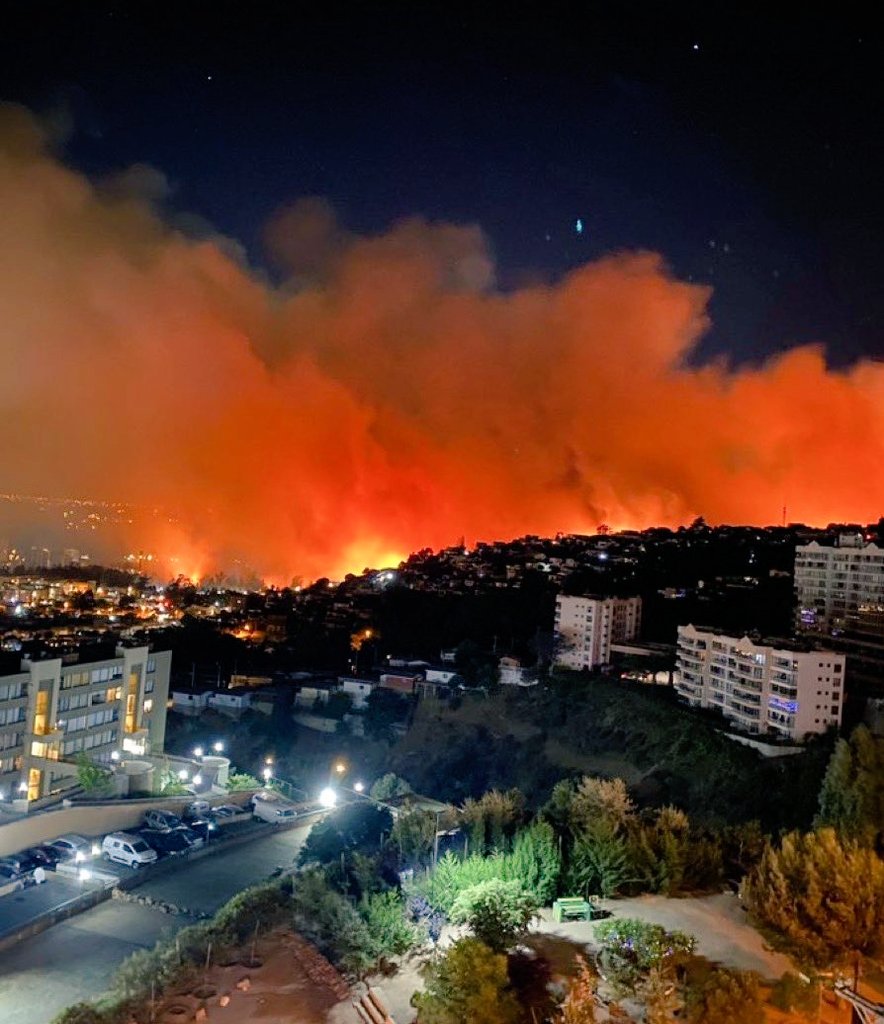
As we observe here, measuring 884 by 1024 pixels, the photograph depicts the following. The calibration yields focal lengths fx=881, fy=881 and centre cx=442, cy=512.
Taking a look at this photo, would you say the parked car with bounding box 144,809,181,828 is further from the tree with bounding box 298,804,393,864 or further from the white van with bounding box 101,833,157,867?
the tree with bounding box 298,804,393,864

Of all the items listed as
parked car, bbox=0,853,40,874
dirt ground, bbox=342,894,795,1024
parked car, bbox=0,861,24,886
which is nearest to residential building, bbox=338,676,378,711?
parked car, bbox=0,853,40,874

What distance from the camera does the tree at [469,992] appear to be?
6.51 metres

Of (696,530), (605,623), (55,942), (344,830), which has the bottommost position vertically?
(55,942)

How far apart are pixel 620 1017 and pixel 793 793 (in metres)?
11.8

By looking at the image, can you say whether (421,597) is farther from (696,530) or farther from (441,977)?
(441,977)

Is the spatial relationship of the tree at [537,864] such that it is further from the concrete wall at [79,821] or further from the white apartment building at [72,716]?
the white apartment building at [72,716]

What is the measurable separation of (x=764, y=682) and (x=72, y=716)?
1539 centimetres

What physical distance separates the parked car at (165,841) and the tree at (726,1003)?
28.9 feet

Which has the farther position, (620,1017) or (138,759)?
(138,759)

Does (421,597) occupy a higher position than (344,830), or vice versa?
(421,597)

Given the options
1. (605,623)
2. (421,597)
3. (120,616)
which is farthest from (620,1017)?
(120,616)

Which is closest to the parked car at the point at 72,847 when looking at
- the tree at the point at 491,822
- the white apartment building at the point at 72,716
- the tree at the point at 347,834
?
the white apartment building at the point at 72,716

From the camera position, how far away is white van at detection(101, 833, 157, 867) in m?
12.6

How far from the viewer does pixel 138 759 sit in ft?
56.6
